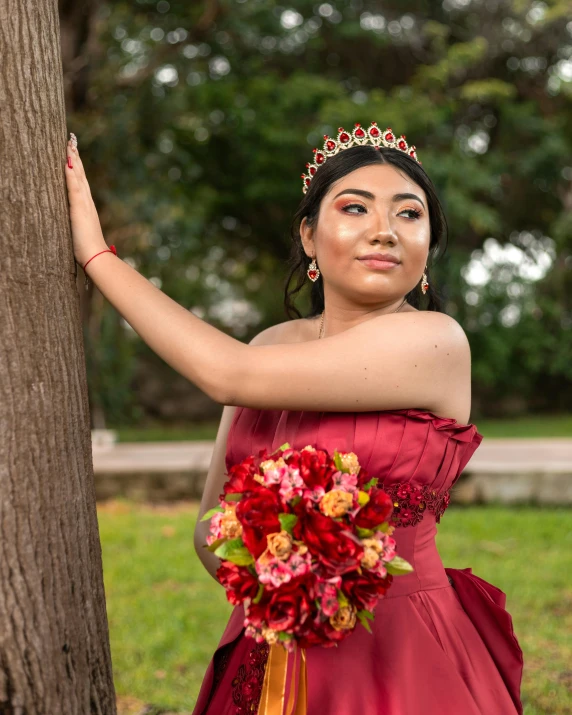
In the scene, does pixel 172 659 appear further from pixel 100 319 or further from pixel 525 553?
pixel 100 319

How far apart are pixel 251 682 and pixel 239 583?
0.64 m

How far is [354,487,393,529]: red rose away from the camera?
167 cm

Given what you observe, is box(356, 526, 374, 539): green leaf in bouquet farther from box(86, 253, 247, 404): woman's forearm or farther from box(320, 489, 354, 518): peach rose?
box(86, 253, 247, 404): woman's forearm

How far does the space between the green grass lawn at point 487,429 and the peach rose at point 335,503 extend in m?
11.6

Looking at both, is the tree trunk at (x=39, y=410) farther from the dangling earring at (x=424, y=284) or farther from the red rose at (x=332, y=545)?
the dangling earring at (x=424, y=284)

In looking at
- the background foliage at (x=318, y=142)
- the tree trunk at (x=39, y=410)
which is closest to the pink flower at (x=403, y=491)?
the tree trunk at (x=39, y=410)

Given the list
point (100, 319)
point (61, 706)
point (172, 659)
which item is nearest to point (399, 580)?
point (61, 706)

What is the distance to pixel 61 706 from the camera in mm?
1938

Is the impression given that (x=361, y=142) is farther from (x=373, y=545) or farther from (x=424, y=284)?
(x=373, y=545)

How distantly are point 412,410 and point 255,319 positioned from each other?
49.9ft

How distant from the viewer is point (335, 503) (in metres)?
1.63

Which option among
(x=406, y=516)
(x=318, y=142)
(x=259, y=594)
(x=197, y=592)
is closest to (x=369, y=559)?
(x=259, y=594)

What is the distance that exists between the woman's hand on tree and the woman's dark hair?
0.66 m

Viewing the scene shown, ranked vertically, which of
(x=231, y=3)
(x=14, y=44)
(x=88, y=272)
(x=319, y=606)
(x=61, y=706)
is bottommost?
(x=61, y=706)
